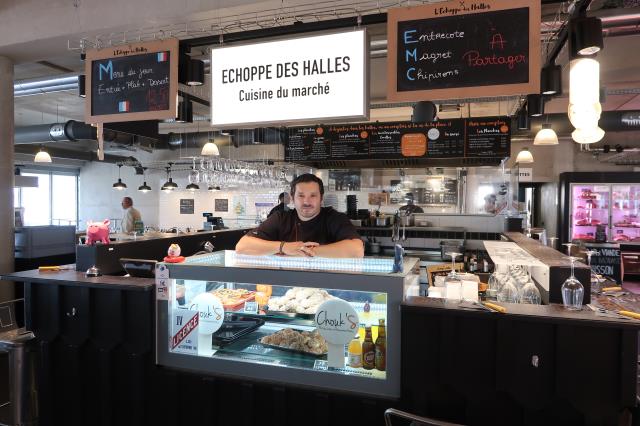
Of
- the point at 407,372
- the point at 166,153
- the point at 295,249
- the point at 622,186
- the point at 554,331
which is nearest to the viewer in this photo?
the point at 554,331

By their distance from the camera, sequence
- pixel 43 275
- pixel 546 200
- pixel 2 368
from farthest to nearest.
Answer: pixel 546 200, pixel 2 368, pixel 43 275

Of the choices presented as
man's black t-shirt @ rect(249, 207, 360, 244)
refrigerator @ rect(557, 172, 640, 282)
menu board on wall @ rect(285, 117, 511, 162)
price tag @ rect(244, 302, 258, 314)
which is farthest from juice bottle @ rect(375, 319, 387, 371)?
refrigerator @ rect(557, 172, 640, 282)

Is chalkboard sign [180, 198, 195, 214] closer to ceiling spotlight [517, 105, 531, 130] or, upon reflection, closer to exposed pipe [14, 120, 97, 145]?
exposed pipe [14, 120, 97, 145]

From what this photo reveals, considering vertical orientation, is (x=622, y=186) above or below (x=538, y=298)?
above

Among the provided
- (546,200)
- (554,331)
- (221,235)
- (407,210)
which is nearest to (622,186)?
(546,200)

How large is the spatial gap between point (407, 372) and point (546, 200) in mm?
10524

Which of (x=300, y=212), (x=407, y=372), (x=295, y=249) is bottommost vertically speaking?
(x=407, y=372)

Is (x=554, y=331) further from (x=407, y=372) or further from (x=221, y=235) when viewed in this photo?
(x=221, y=235)

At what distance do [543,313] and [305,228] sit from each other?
1782mm

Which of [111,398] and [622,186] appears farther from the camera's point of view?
[622,186]

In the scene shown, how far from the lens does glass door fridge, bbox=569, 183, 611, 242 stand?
950 centimetres

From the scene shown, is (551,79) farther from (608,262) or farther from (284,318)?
(608,262)

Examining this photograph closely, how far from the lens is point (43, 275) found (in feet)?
9.91

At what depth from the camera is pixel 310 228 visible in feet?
10.7
